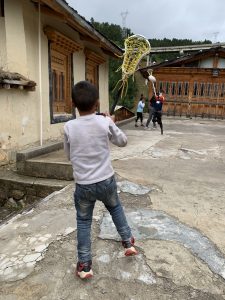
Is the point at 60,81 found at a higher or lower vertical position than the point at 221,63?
lower

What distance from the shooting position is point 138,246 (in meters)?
2.80

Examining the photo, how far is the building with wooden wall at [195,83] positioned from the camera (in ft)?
65.7

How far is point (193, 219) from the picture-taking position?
344 cm

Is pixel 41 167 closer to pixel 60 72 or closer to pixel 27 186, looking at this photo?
pixel 27 186

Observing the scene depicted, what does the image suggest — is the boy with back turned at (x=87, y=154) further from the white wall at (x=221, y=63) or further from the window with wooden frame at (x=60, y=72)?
the white wall at (x=221, y=63)

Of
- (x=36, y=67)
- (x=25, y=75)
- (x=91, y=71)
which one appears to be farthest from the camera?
(x=91, y=71)

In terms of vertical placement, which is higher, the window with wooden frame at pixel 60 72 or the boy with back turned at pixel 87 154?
the window with wooden frame at pixel 60 72

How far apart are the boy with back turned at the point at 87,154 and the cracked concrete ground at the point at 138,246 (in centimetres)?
24

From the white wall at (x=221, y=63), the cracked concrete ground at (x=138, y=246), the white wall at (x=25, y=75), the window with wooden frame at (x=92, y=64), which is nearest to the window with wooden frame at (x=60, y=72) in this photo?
the white wall at (x=25, y=75)

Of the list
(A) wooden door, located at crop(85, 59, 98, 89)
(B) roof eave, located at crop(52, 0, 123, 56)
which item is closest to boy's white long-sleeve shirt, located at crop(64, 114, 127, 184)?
(B) roof eave, located at crop(52, 0, 123, 56)

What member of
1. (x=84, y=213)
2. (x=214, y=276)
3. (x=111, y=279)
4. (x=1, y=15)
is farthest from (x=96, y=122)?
(x=1, y=15)

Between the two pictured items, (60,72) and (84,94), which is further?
(60,72)

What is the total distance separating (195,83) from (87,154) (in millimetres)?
19650

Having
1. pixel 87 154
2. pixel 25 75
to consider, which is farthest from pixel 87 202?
pixel 25 75
